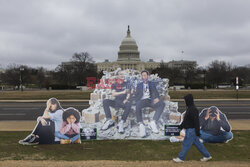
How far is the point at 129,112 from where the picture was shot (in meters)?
7.98

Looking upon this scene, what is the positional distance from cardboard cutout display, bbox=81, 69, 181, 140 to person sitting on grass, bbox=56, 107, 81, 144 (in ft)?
1.51

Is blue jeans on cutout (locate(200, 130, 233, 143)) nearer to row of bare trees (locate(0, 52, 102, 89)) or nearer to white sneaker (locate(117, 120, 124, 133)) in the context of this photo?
white sneaker (locate(117, 120, 124, 133))

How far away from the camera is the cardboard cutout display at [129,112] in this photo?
305 inches

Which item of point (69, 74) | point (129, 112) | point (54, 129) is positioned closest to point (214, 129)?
point (129, 112)

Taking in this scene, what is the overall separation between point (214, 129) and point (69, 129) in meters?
4.73

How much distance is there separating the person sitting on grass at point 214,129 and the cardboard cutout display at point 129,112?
3.10 feet

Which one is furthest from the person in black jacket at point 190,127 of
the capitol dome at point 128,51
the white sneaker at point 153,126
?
the capitol dome at point 128,51

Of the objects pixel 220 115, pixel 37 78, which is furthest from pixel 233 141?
pixel 37 78

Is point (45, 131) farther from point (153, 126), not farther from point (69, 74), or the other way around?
point (69, 74)

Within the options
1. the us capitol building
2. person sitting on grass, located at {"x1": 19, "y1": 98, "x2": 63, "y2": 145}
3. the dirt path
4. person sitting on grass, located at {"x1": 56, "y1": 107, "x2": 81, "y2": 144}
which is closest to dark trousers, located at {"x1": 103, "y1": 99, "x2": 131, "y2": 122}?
person sitting on grass, located at {"x1": 56, "y1": 107, "x2": 81, "y2": 144}

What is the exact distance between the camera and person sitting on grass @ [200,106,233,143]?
7340 mm

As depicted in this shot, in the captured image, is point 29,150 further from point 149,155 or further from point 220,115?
point 220,115

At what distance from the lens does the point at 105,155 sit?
620 centimetres

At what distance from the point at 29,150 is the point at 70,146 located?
118 centimetres
